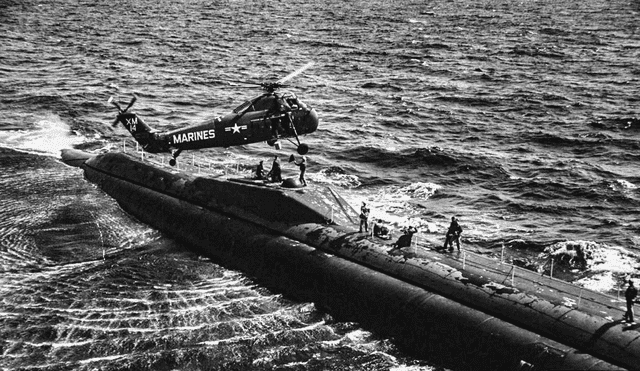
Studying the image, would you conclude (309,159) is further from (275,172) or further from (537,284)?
(537,284)

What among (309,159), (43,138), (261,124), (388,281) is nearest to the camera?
(388,281)

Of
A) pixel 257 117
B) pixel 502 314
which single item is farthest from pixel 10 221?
pixel 502 314

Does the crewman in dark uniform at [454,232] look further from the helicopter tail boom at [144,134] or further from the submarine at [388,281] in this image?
the helicopter tail boom at [144,134]

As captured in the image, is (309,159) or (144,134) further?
(309,159)

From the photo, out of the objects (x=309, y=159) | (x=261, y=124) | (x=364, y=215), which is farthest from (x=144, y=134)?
(x=309, y=159)

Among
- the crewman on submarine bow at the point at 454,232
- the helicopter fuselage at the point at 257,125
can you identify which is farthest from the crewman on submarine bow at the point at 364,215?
the helicopter fuselage at the point at 257,125

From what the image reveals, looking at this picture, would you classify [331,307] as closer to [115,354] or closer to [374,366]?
[374,366]
